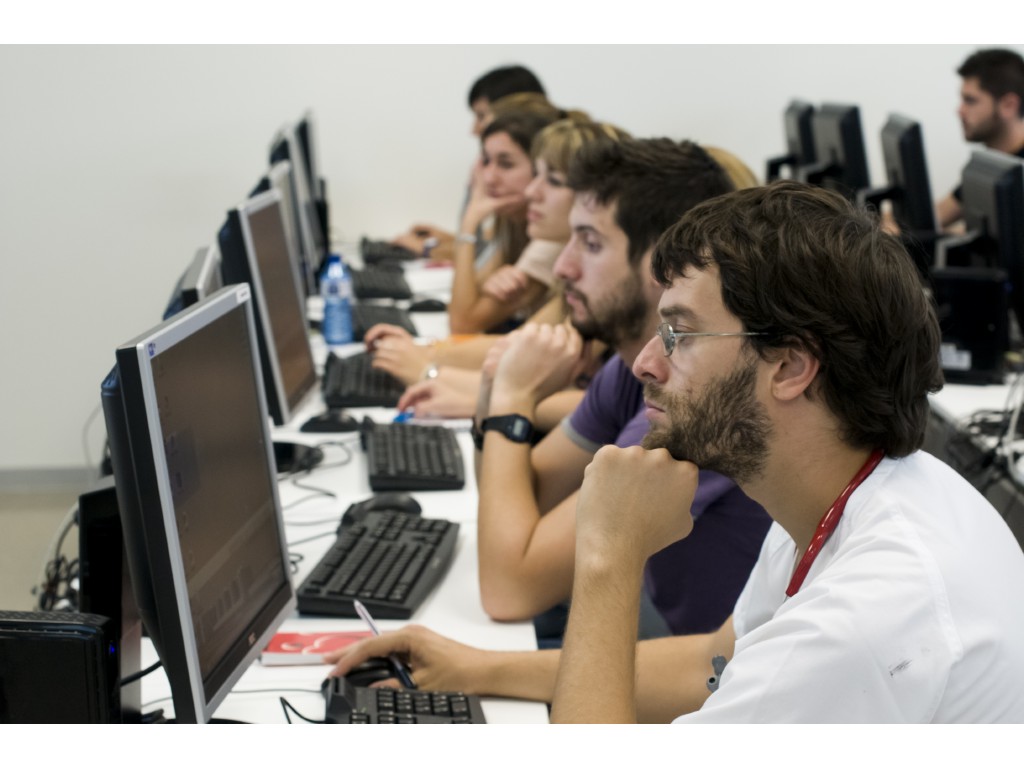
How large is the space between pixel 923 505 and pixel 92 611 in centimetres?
80

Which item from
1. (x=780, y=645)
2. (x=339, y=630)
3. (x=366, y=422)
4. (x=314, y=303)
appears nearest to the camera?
(x=780, y=645)

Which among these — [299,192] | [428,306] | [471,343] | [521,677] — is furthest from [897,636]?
[428,306]

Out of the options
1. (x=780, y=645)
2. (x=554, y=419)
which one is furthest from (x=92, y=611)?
(x=554, y=419)

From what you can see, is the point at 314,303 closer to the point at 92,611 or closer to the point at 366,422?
the point at 366,422

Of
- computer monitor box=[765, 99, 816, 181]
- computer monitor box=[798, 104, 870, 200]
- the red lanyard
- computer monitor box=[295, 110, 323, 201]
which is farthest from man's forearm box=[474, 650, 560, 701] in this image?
computer monitor box=[765, 99, 816, 181]

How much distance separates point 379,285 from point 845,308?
2.97 meters

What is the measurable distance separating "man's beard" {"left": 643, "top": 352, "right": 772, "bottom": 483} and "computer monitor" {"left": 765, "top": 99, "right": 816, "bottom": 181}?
156 inches

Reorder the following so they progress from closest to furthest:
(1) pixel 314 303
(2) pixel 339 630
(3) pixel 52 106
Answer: (2) pixel 339 630
(3) pixel 52 106
(1) pixel 314 303

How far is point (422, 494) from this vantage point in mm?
2141

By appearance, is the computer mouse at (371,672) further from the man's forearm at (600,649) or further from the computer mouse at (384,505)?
the computer mouse at (384,505)

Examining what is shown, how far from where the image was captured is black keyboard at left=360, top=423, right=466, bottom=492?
2.14 meters

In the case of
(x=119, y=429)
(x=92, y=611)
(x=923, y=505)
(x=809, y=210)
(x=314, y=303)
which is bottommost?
(x=314, y=303)

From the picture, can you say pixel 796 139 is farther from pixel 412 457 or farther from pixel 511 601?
pixel 511 601

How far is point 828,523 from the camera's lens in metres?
1.12
